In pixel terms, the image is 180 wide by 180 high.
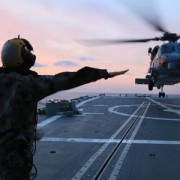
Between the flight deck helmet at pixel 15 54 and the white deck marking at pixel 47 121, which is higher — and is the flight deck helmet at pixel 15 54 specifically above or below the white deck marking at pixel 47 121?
above

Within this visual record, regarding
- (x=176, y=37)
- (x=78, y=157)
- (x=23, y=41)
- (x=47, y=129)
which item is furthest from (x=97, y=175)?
(x=176, y=37)

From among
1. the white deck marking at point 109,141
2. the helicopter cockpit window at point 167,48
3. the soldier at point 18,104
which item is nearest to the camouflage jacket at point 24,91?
the soldier at point 18,104

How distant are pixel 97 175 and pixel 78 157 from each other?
1.49m

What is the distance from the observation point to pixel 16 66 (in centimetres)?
291

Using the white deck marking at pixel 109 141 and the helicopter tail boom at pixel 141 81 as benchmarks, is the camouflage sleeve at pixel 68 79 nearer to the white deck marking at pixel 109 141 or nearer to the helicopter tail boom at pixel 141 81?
the white deck marking at pixel 109 141

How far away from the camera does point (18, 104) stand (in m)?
2.82

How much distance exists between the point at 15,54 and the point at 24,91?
308 millimetres

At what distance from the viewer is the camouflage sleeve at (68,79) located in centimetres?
266

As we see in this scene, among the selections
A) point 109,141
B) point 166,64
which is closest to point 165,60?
point 166,64

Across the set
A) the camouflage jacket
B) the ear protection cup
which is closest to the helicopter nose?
the ear protection cup

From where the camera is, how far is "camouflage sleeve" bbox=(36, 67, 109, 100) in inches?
105

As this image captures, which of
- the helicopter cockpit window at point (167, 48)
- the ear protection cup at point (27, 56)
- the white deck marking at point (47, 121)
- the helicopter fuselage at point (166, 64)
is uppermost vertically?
the helicopter cockpit window at point (167, 48)

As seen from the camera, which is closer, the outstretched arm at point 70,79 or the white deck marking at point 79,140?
the outstretched arm at point 70,79

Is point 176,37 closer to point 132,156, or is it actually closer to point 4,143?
point 132,156
